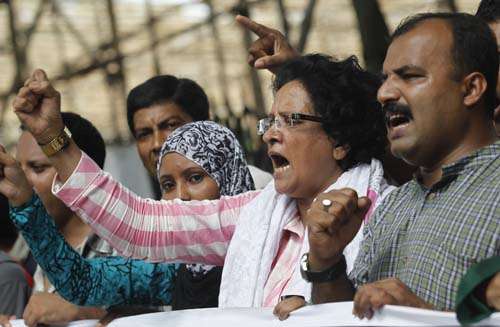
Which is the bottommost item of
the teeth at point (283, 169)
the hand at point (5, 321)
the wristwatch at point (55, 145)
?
the hand at point (5, 321)

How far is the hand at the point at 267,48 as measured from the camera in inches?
138

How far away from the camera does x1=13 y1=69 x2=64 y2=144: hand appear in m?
3.02

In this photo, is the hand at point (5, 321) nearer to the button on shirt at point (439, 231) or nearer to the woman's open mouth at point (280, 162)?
the woman's open mouth at point (280, 162)

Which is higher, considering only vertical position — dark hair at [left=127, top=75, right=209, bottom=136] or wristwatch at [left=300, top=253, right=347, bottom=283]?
dark hair at [left=127, top=75, right=209, bottom=136]

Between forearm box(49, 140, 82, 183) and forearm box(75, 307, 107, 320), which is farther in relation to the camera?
forearm box(75, 307, 107, 320)

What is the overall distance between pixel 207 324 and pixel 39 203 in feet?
2.47

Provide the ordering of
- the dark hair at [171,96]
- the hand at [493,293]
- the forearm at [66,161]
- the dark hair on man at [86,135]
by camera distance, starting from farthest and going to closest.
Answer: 1. the dark hair at [171,96]
2. the dark hair on man at [86,135]
3. the forearm at [66,161]
4. the hand at [493,293]

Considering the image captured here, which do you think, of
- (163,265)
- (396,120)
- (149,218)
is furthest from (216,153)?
(396,120)

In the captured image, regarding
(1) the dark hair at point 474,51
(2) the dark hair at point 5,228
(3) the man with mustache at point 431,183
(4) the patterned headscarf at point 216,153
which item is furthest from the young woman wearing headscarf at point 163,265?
(2) the dark hair at point 5,228

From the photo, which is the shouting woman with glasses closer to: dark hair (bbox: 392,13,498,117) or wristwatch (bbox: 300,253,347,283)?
wristwatch (bbox: 300,253,347,283)

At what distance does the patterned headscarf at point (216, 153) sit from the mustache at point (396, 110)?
1.20m

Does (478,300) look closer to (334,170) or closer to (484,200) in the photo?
(484,200)

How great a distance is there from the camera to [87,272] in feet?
11.2

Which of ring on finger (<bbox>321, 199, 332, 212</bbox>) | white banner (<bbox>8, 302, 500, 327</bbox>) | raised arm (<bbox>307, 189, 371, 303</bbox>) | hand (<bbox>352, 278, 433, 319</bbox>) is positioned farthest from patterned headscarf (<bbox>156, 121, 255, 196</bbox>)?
hand (<bbox>352, 278, 433, 319</bbox>)
